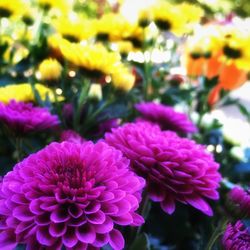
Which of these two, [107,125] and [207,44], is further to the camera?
[207,44]

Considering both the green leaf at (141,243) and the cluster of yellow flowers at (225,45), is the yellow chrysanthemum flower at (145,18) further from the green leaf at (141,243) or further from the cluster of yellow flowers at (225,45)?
the green leaf at (141,243)

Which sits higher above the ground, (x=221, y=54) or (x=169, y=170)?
(x=169, y=170)

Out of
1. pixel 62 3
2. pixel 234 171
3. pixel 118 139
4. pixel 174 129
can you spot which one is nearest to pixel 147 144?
pixel 118 139

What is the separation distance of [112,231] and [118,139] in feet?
0.34

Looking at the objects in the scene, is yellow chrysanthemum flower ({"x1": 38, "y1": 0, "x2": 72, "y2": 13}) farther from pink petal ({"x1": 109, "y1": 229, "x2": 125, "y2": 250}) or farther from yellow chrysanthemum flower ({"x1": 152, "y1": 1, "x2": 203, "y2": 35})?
pink petal ({"x1": 109, "y1": 229, "x2": 125, "y2": 250})

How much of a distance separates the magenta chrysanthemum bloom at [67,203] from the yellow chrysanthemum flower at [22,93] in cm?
21

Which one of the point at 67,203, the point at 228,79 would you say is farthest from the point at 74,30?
the point at 67,203

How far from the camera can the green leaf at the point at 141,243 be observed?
34 cm

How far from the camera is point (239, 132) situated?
725mm

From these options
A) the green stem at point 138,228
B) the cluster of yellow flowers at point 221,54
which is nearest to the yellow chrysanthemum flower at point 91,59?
the green stem at point 138,228

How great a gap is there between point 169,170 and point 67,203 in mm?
95

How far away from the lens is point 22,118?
0.40 meters

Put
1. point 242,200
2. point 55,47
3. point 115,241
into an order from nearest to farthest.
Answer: point 115,241 < point 242,200 < point 55,47

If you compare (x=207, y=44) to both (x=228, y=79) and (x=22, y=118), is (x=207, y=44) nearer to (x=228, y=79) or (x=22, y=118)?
(x=228, y=79)
